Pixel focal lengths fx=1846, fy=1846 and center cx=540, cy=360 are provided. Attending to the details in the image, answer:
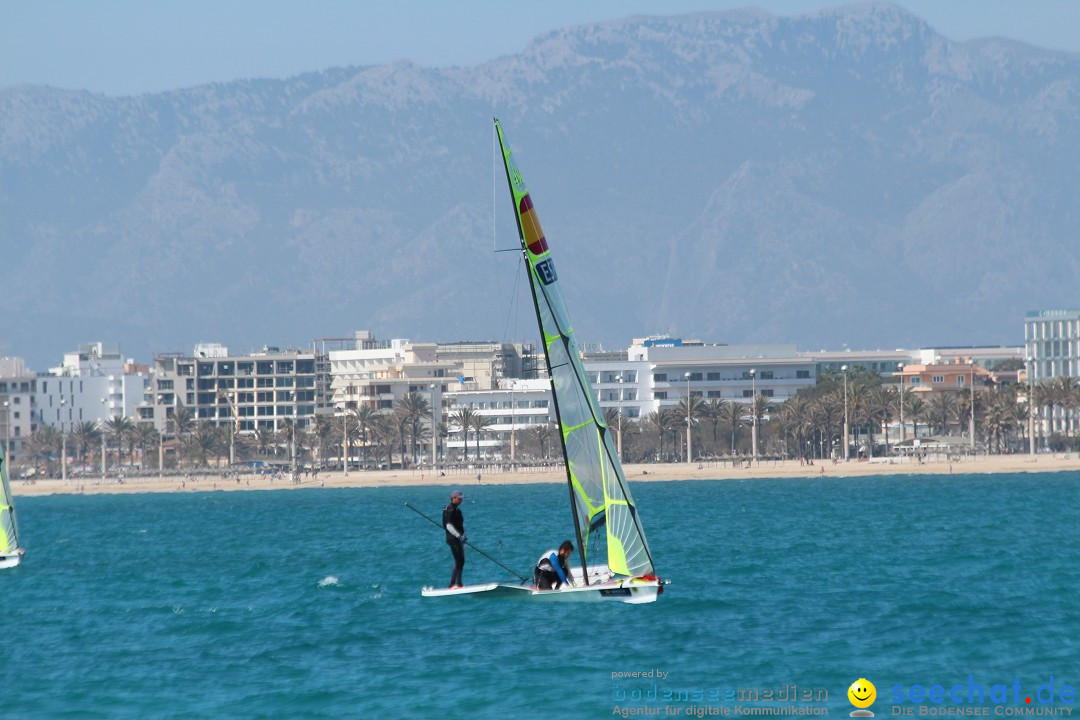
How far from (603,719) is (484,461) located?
169961mm

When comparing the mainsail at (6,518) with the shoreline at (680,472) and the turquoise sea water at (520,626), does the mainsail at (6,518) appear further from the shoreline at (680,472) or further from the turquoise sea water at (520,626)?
the shoreline at (680,472)

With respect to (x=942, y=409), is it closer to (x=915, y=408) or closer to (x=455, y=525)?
(x=915, y=408)

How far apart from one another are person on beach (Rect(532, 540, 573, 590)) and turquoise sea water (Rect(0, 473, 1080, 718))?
56cm

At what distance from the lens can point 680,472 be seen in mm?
178875

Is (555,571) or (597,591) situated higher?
(555,571)

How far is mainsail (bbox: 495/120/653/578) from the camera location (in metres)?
40.1

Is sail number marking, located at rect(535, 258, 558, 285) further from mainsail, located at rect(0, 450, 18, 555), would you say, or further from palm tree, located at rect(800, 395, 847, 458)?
palm tree, located at rect(800, 395, 847, 458)

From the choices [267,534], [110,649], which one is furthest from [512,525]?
[110,649]

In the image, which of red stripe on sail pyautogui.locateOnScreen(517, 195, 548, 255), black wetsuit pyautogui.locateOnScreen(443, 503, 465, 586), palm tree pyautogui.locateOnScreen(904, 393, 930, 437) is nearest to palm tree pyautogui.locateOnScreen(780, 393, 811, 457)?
palm tree pyautogui.locateOnScreen(904, 393, 930, 437)

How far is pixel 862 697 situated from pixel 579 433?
13117 millimetres

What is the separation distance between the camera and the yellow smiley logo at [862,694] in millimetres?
28359

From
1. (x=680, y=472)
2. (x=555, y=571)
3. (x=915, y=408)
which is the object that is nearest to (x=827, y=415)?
(x=915, y=408)

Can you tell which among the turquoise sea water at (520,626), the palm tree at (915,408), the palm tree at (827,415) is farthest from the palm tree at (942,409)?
the turquoise sea water at (520,626)

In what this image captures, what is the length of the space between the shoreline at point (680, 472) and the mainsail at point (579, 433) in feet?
401
